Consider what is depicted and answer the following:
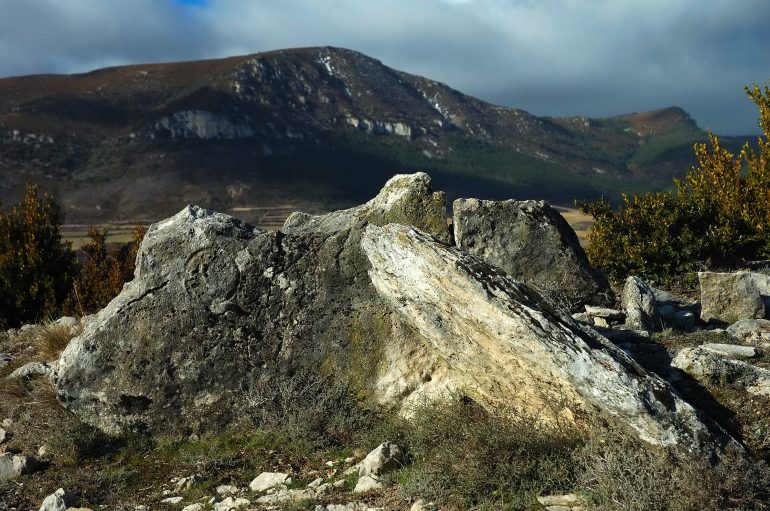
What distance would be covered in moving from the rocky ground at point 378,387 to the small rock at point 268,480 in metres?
0.02

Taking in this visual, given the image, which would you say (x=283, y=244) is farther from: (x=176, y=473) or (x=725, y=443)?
(x=725, y=443)

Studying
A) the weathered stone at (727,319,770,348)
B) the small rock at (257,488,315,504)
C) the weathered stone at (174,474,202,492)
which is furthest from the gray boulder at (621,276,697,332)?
the weathered stone at (174,474,202,492)

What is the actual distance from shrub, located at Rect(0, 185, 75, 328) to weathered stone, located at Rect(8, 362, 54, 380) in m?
9.17

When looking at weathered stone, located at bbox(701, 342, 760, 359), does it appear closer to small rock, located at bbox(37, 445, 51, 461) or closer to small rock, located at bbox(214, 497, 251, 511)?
small rock, located at bbox(214, 497, 251, 511)

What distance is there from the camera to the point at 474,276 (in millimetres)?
6824

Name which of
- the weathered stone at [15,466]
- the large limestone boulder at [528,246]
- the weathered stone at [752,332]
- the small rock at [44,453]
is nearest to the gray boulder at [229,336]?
the small rock at [44,453]

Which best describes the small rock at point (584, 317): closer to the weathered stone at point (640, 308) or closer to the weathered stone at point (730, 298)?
the weathered stone at point (640, 308)

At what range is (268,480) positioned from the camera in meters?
7.27

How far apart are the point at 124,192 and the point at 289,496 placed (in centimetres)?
15650

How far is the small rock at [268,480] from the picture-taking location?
7.19m

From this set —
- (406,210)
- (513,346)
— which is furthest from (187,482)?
(406,210)

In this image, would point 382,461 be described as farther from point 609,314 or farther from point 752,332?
point 752,332

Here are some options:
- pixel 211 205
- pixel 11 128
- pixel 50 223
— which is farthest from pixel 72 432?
pixel 11 128

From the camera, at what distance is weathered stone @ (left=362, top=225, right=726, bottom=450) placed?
6.10 m
